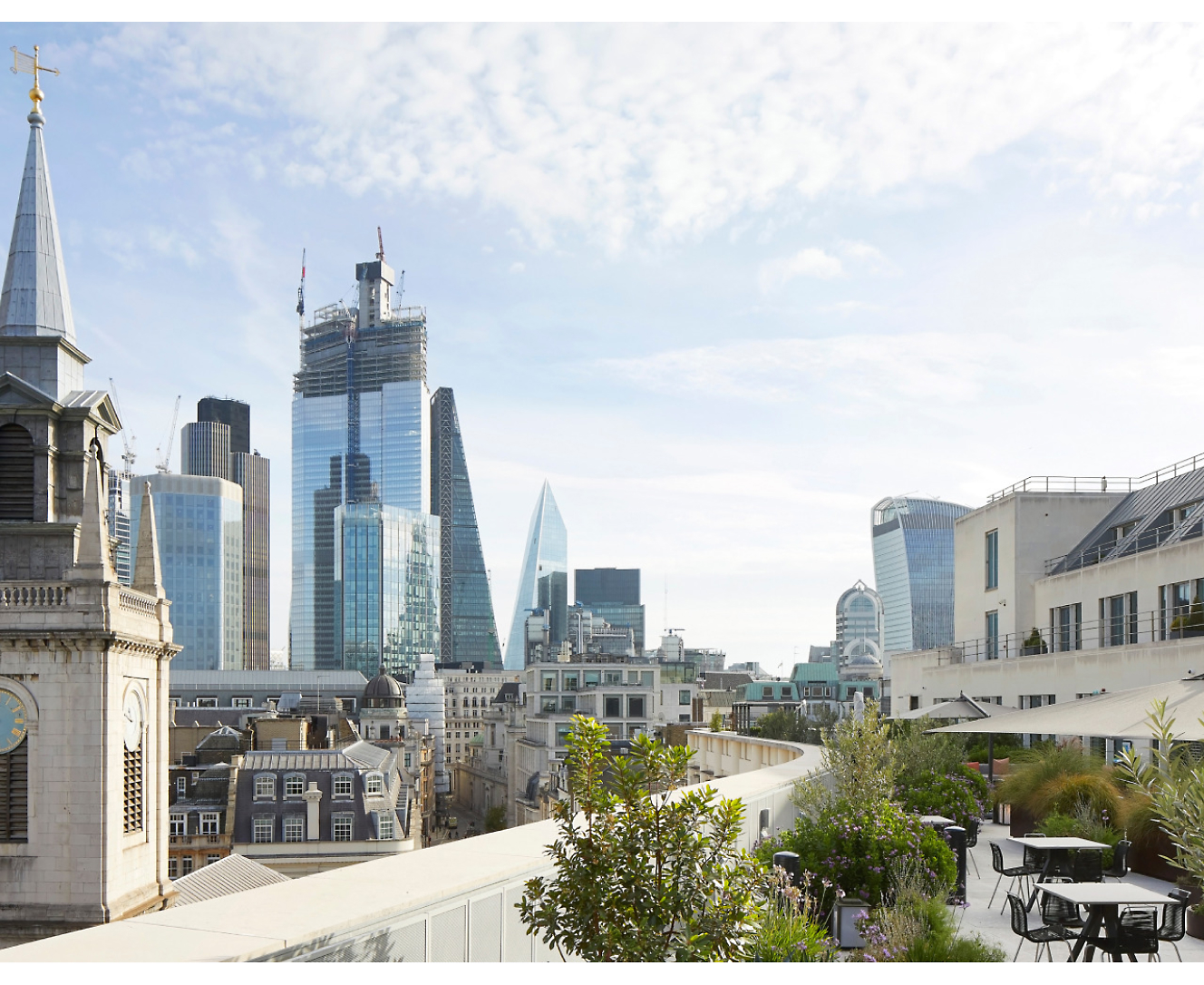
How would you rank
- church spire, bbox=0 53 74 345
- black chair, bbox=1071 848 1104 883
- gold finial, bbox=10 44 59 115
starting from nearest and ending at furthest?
black chair, bbox=1071 848 1104 883 → gold finial, bbox=10 44 59 115 → church spire, bbox=0 53 74 345

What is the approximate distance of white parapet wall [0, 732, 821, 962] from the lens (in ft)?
16.4

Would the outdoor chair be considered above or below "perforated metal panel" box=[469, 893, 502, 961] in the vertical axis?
below

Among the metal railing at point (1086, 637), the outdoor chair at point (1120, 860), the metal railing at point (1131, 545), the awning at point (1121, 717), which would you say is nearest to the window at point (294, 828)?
the metal railing at point (1086, 637)

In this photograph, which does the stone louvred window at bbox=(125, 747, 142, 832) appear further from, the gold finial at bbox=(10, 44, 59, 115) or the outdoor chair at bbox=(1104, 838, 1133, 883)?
the outdoor chair at bbox=(1104, 838, 1133, 883)

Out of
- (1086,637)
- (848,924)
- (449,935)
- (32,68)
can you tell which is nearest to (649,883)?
(449,935)

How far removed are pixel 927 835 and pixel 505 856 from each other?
612 centimetres

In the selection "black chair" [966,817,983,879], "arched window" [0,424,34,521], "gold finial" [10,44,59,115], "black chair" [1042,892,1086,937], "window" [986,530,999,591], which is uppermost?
"gold finial" [10,44,59,115]

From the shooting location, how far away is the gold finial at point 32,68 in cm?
3356

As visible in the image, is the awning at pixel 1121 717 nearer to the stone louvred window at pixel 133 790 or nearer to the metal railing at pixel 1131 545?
the metal railing at pixel 1131 545

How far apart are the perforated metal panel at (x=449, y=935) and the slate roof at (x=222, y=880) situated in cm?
3318

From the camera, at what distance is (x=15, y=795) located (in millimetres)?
32250

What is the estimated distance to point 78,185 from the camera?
19.2 m

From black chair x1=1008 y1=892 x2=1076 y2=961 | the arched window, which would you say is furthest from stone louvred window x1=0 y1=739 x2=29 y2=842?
black chair x1=1008 y1=892 x2=1076 y2=961

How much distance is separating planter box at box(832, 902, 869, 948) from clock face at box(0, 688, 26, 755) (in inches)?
1132
